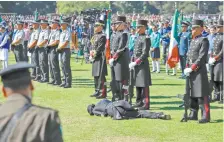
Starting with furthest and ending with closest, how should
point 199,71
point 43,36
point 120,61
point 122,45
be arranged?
point 43,36, point 120,61, point 122,45, point 199,71

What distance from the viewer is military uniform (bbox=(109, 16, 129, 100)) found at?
13.1 m

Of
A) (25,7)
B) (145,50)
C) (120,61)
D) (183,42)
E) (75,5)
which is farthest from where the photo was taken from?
(75,5)

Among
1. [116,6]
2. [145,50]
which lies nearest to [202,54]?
[145,50]

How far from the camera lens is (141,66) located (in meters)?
12.8

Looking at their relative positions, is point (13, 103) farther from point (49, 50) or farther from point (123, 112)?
point (49, 50)

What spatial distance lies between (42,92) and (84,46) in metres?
12.3

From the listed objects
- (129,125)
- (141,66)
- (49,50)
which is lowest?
(129,125)

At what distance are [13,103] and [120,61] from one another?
9350 millimetres

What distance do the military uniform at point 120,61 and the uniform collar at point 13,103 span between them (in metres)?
9.06

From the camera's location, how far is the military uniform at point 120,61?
517 inches

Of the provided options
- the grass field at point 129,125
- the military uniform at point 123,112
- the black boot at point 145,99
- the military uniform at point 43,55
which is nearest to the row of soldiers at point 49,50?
the military uniform at point 43,55

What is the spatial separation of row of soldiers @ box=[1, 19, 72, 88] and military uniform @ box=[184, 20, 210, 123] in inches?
240

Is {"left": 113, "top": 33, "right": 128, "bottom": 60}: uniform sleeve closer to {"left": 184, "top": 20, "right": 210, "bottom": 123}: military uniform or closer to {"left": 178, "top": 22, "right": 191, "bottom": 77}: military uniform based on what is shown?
{"left": 184, "top": 20, "right": 210, "bottom": 123}: military uniform

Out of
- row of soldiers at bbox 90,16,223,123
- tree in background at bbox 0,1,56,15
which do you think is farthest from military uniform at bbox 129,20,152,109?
tree in background at bbox 0,1,56,15
